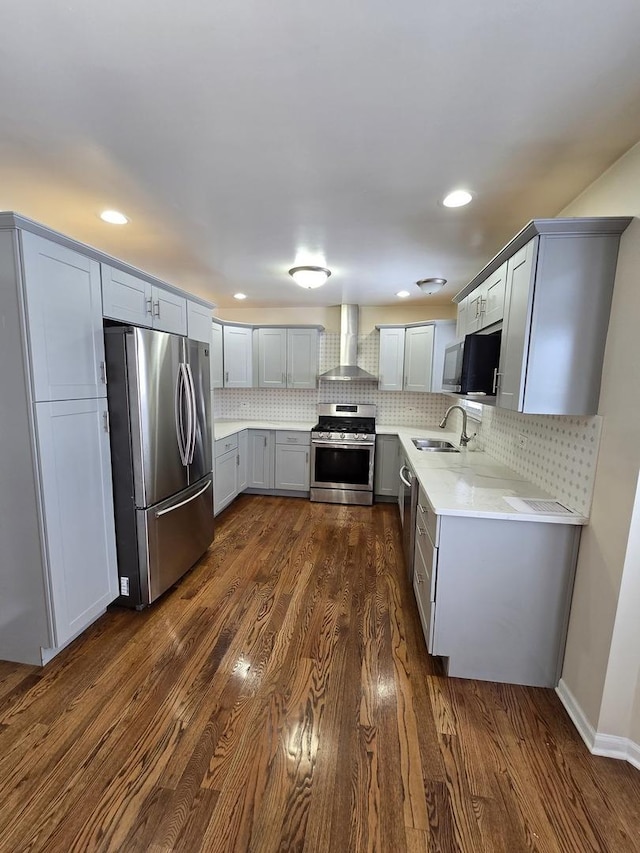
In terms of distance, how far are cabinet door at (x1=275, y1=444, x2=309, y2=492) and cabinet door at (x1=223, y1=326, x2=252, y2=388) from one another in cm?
102

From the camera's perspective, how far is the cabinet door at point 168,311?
2408 mm

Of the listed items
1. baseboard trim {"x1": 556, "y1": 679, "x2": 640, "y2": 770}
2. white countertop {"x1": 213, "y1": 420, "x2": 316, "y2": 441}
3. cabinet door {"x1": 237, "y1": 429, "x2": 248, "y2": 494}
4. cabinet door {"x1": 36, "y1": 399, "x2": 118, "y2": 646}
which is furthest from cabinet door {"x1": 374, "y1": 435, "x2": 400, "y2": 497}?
cabinet door {"x1": 36, "y1": 399, "x2": 118, "y2": 646}

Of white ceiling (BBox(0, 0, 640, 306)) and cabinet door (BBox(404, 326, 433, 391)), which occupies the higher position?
white ceiling (BBox(0, 0, 640, 306))

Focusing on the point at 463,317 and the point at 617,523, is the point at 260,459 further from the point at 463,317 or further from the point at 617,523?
the point at 617,523

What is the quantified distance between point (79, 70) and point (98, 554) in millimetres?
2204

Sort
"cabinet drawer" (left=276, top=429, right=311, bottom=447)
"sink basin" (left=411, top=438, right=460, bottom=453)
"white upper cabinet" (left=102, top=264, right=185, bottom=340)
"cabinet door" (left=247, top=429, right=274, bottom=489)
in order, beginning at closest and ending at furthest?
"white upper cabinet" (left=102, top=264, right=185, bottom=340) → "sink basin" (left=411, top=438, right=460, bottom=453) → "cabinet drawer" (left=276, top=429, right=311, bottom=447) → "cabinet door" (left=247, top=429, right=274, bottom=489)

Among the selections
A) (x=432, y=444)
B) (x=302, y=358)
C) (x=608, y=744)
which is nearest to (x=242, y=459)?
(x=302, y=358)

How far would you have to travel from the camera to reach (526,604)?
1.72 metres

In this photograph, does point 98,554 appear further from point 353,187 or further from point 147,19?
point 353,187

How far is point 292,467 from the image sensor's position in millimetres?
4410

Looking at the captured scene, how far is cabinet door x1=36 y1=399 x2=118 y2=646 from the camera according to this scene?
175 centimetres

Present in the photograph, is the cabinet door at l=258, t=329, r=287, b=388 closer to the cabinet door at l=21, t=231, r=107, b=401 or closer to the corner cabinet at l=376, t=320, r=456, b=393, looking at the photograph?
the corner cabinet at l=376, t=320, r=456, b=393

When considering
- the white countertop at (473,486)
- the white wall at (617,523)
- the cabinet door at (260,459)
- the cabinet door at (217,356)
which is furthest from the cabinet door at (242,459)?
the white wall at (617,523)

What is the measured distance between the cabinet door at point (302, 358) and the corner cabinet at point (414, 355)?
2.78ft
